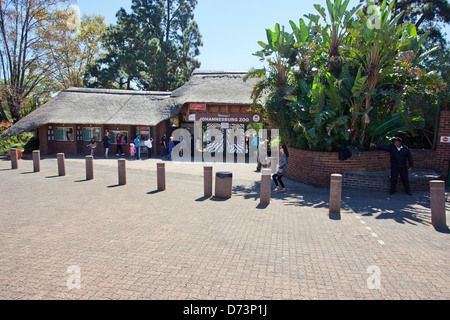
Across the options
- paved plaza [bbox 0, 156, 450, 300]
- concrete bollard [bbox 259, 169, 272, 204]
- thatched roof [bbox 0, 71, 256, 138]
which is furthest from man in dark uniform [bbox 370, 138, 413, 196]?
thatched roof [bbox 0, 71, 256, 138]

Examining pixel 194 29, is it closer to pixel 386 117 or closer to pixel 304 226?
pixel 386 117

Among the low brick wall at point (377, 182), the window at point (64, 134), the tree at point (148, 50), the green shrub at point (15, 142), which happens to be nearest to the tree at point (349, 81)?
the low brick wall at point (377, 182)

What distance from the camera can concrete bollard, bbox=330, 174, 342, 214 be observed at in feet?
25.0

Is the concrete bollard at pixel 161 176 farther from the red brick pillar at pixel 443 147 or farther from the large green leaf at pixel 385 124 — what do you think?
the red brick pillar at pixel 443 147

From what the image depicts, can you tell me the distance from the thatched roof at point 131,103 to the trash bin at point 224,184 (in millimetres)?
13470

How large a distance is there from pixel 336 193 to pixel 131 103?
20.4 m

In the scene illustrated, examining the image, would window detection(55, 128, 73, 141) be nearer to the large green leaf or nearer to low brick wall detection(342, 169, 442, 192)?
low brick wall detection(342, 169, 442, 192)

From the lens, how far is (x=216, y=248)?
5.29 metres

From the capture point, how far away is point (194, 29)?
42.2 meters

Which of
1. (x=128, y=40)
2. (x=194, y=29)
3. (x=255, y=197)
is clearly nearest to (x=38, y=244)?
(x=255, y=197)

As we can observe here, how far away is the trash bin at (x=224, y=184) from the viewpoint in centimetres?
916
